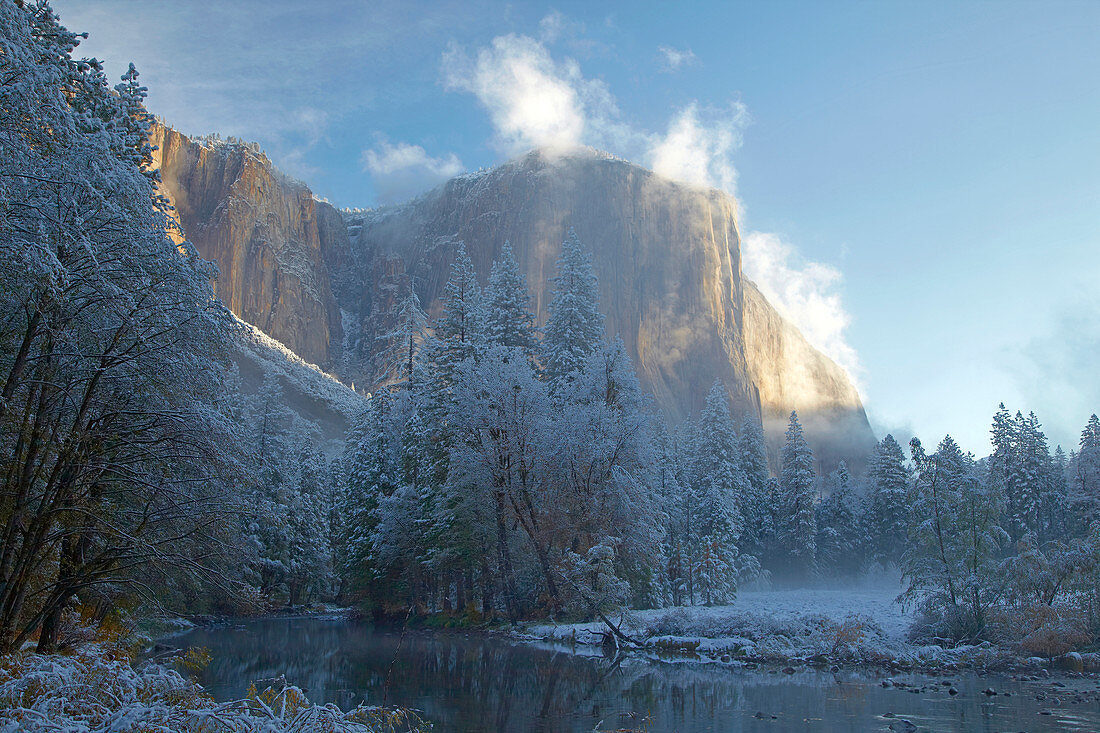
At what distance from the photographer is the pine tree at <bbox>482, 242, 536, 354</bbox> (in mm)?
31922

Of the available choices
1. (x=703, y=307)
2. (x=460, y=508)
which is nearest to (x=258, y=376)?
(x=460, y=508)

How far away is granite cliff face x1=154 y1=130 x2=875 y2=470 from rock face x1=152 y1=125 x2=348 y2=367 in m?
0.29

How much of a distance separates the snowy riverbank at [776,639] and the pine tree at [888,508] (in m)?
31.0

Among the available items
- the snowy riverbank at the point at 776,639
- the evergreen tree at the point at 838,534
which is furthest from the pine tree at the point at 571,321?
the evergreen tree at the point at 838,534

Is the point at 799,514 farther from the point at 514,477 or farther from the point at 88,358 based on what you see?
the point at 88,358

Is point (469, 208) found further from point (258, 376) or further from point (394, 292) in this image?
point (258, 376)

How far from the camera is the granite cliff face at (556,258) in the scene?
126 metres

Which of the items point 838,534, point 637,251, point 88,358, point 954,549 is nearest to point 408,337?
point 954,549

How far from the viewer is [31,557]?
7.93 meters

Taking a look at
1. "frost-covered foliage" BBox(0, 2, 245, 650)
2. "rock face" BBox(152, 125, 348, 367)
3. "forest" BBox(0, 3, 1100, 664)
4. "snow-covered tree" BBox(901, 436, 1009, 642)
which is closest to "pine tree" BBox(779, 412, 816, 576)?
"forest" BBox(0, 3, 1100, 664)

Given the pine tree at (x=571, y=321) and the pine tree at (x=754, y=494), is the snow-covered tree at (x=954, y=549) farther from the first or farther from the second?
the pine tree at (x=754, y=494)

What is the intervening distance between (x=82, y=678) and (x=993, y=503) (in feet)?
70.6

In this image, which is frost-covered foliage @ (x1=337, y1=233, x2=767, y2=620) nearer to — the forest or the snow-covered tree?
the forest

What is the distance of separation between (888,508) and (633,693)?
45966 mm
